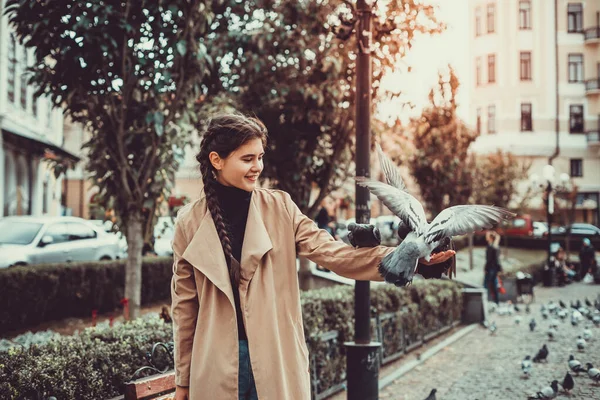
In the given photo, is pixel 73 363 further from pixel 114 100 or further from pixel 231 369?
pixel 114 100

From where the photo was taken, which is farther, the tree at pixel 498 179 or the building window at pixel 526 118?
the building window at pixel 526 118

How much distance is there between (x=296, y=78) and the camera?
10.2 meters

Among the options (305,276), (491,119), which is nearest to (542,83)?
(491,119)

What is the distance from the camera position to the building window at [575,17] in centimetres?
4369

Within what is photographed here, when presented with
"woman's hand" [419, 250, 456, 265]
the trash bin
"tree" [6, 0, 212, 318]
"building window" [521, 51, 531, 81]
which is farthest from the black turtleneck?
"building window" [521, 51, 531, 81]

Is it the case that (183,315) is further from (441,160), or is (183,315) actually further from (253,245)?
(441,160)

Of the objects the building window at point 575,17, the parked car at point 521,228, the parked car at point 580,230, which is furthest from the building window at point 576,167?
the building window at point 575,17

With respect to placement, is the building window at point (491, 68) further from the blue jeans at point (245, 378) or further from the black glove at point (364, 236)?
the blue jeans at point (245, 378)

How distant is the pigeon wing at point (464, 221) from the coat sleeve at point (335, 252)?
0.85ft

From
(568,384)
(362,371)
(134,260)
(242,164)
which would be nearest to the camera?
(242,164)

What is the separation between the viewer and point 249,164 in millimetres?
2961

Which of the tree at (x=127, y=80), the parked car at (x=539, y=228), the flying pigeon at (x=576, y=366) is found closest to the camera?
→ the tree at (x=127, y=80)

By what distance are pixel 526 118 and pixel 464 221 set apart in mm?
44263

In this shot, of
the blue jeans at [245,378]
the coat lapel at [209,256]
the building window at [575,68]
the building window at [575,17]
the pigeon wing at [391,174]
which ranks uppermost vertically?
the building window at [575,17]
